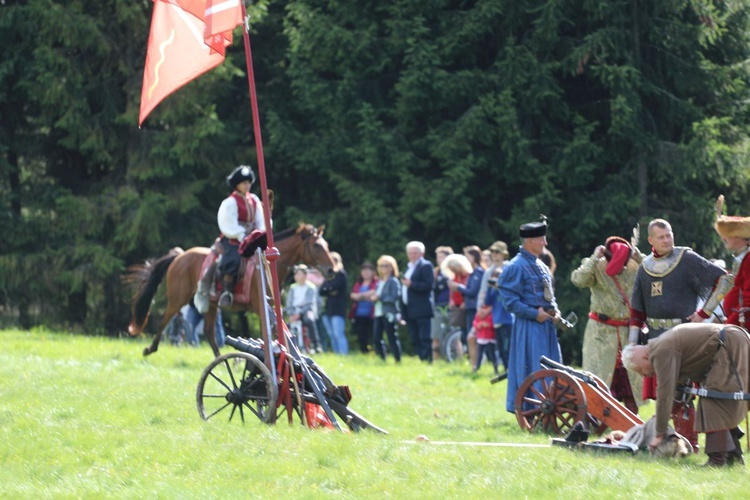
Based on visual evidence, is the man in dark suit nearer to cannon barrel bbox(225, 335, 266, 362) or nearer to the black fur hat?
the black fur hat

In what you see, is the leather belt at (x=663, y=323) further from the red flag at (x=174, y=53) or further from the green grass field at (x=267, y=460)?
the red flag at (x=174, y=53)

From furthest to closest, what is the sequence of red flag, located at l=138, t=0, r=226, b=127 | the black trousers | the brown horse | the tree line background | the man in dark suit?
the tree line background
the black trousers
the man in dark suit
the brown horse
red flag, located at l=138, t=0, r=226, b=127

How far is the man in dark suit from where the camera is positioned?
19.6 metres

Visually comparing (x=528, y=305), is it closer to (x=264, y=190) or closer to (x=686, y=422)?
(x=686, y=422)

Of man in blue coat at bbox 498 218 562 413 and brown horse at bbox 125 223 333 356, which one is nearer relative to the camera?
man in blue coat at bbox 498 218 562 413

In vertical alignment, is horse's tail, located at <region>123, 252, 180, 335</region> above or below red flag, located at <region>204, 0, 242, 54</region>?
below

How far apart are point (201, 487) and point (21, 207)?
70.2 feet

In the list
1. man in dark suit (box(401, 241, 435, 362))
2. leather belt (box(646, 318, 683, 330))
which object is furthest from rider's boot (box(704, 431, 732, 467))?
man in dark suit (box(401, 241, 435, 362))

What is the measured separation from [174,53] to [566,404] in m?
4.74

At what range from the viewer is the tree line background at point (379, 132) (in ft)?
81.1

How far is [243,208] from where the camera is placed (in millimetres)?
15797

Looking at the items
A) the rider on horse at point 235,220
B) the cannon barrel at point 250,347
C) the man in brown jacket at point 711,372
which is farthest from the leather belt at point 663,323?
the rider on horse at point 235,220

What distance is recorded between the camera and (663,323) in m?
10.7

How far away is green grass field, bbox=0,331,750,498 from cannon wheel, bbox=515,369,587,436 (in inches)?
9.6
